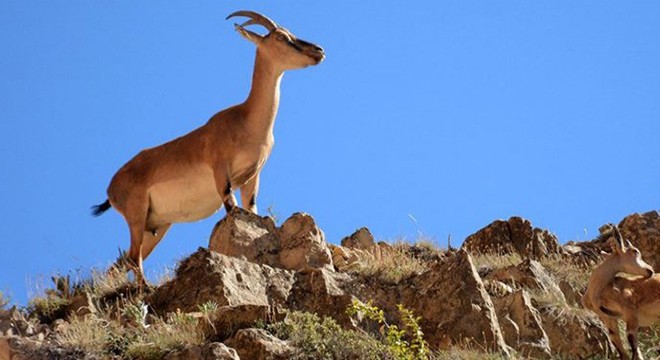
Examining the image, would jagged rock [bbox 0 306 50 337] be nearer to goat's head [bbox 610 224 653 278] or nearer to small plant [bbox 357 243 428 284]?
small plant [bbox 357 243 428 284]

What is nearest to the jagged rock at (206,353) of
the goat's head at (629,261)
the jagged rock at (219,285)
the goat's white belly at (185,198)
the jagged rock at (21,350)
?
the jagged rock at (21,350)

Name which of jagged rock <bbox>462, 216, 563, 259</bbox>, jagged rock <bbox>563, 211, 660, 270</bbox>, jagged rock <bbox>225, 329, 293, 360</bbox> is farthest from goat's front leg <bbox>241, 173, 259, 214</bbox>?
jagged rock <bbox>225, 329, 293, 360</bbox>

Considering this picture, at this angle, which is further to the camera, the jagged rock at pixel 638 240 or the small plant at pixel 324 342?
the jagged rock at pixel 638 240

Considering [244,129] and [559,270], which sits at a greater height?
[244,129]

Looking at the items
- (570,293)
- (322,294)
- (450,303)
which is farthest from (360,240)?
(450,303)

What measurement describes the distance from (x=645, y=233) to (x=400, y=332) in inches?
233

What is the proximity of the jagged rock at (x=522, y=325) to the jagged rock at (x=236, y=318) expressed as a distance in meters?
2.59

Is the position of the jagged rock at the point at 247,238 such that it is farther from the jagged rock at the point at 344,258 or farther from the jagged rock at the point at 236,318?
the jagged rock at the point at 236,318

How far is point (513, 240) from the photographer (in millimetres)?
19594

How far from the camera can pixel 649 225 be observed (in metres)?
19.0

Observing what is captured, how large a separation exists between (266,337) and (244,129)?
603 cm

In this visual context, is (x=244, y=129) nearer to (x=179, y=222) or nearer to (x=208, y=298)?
(x=179, y=222)

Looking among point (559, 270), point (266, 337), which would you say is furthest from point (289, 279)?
point (559, 270)

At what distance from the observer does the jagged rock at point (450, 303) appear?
1514 centimetres
